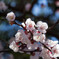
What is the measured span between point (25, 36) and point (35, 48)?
4.7 inches

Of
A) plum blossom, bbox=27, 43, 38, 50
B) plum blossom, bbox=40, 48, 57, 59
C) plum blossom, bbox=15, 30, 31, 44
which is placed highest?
plum blossom, bbox=15, 30, 31, 44

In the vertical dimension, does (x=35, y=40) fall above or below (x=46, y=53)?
above

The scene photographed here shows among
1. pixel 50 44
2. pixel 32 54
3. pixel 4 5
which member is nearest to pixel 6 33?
pixel 4 5

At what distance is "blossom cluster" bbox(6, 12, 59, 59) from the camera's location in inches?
38.3

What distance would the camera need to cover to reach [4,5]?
1.96 metres

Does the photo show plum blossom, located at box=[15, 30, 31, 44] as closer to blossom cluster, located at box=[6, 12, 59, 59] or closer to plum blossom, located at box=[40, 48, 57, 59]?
blossom cluster, located at box=[6, 12, 59, 59]

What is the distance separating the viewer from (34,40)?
0.99 meters

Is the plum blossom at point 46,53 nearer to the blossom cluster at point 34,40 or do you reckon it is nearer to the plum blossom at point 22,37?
the blossom cluster at point 34,40

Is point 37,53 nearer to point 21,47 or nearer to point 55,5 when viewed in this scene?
point 21,47

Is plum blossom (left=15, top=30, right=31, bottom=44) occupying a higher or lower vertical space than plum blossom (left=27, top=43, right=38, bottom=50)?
higher

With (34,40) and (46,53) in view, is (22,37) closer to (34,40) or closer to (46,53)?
(34,40)

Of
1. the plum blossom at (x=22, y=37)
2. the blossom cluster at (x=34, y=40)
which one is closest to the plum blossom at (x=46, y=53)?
the blossom cluster at (x=34, y=40)

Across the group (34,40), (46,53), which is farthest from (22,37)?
(46,53)

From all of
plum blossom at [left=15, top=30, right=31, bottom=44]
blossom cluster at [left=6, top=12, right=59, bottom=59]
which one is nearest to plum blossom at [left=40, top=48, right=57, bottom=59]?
blossom cluster at [left=6, top=12, right=59, bottom=59]
